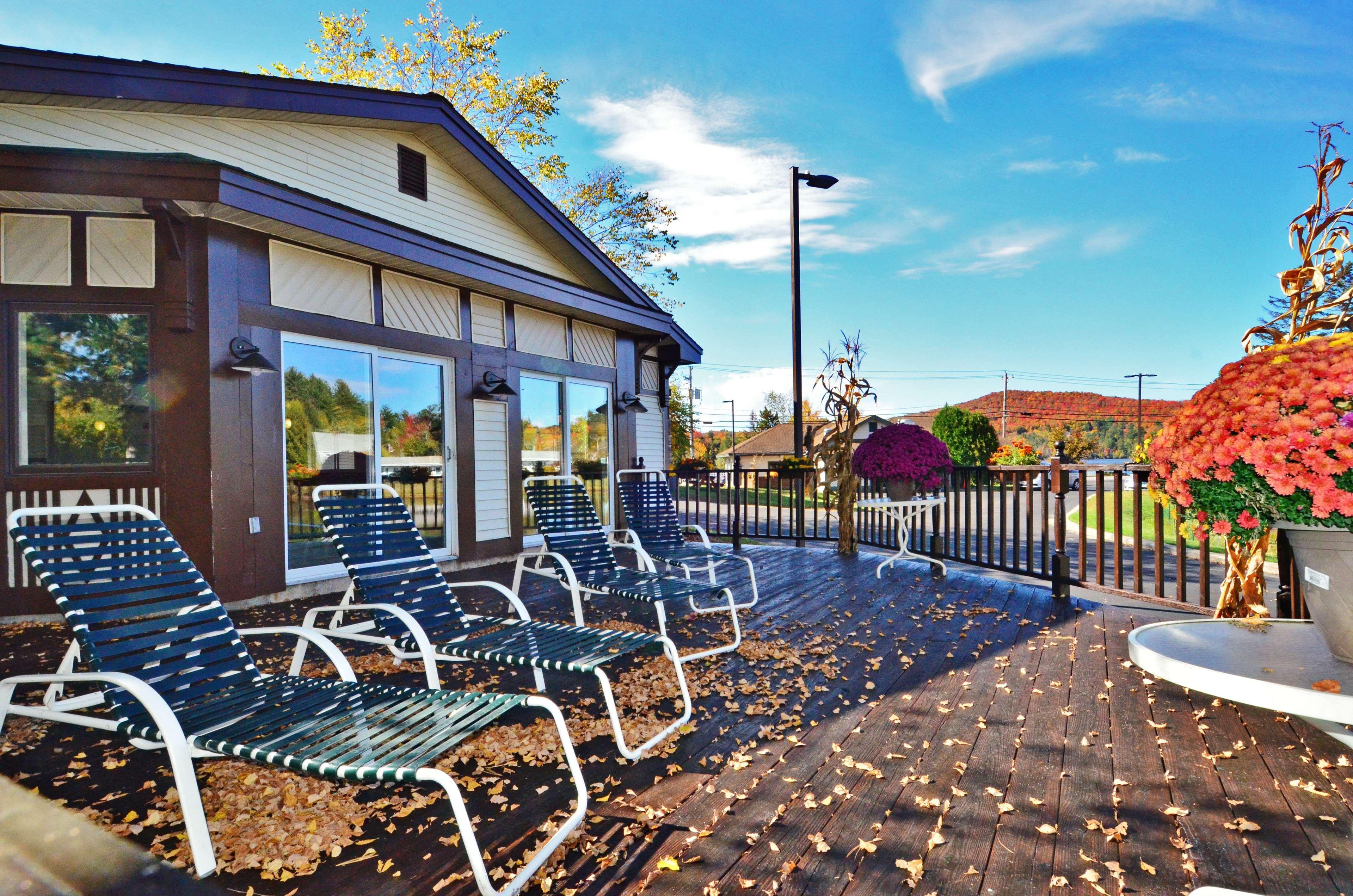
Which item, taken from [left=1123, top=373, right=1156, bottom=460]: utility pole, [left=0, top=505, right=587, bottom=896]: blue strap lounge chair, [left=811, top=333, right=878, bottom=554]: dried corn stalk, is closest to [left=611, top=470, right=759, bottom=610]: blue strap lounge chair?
[left=811, top=333, right=878, bottom=554]: dried corn stalk

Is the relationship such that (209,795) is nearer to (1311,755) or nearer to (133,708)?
(133,708)

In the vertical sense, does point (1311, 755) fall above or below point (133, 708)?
below

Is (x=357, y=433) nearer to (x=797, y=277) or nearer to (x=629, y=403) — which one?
(x=629, y=403)

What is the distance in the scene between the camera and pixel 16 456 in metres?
4.73

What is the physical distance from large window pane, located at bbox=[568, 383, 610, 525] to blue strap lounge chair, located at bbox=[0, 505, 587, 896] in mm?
6212

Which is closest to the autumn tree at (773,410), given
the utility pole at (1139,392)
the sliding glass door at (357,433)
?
the utility pole at (1139,392)

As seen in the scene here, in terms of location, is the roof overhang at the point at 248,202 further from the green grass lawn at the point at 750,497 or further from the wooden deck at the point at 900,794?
the green grass lawn at the point at 750,497

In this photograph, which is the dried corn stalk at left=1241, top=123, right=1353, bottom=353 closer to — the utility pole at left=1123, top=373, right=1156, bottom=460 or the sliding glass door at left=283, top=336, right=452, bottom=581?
the sliding glass door at left=283, top=336, right=452, bottom=581

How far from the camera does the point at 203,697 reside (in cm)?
223

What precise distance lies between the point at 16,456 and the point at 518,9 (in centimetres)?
1405

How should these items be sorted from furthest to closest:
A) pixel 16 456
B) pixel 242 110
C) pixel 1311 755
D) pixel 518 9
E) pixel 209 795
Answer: pixel 518 9, pixel 242 110, pixel 16 456, pixel 1311 755, pixel 209 795

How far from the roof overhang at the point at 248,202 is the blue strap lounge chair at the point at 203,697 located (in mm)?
2978

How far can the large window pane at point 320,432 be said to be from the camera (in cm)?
567

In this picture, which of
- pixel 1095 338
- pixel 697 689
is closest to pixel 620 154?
pixel 697 689
